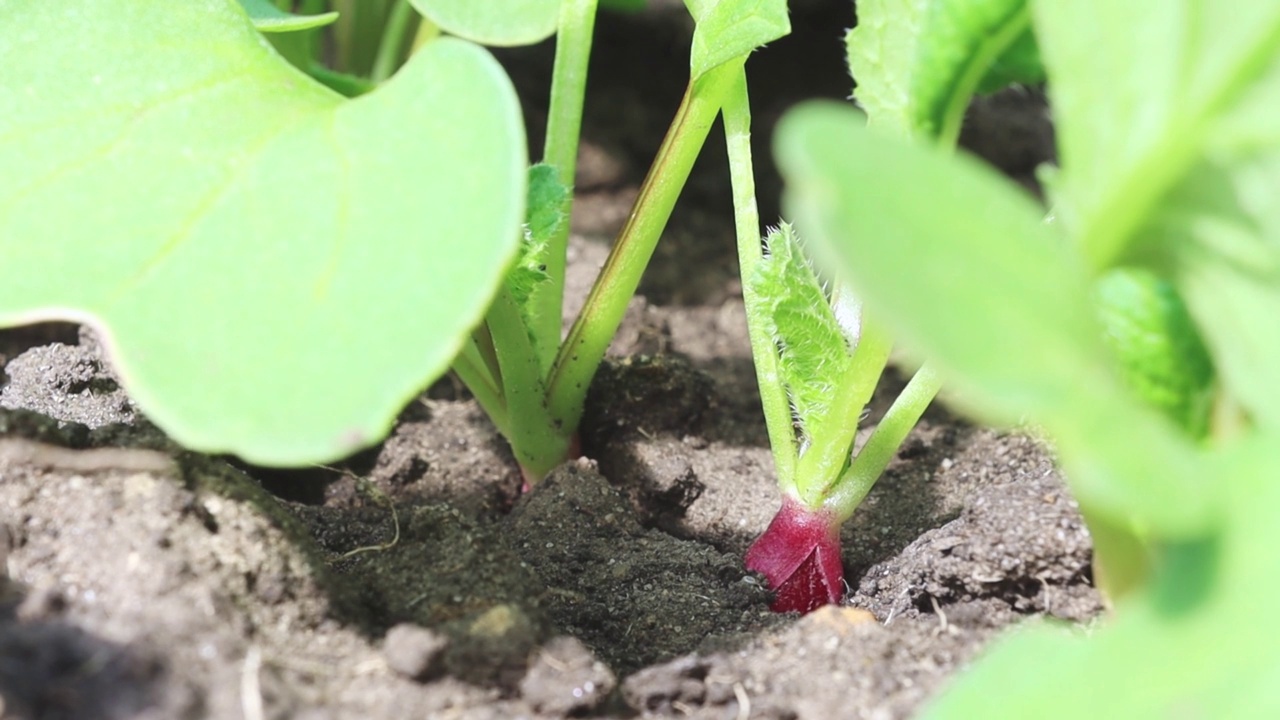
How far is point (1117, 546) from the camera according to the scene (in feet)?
2.16

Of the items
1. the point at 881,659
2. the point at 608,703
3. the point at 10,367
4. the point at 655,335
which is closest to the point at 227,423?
the point at 608,703

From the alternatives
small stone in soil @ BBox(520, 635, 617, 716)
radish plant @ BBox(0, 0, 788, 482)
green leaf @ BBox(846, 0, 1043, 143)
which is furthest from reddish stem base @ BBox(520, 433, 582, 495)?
green leaf @ BBox(846, 0, 1043, 143)

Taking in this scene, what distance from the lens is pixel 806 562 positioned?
2.87ft

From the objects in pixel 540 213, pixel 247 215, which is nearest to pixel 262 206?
pixel 247 215

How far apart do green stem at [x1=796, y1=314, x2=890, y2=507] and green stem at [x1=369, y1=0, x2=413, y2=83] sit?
0.94 meters

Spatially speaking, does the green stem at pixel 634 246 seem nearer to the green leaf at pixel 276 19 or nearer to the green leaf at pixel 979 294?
the green leaf at pixel 276 19

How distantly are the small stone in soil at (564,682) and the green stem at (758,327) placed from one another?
0.27 meters

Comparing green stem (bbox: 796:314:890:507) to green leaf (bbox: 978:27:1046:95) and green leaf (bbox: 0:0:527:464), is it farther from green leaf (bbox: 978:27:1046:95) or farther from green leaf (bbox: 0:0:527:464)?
green leaf (bbox: 0:0:527:464)

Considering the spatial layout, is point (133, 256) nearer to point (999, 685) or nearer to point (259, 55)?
point (259, 55)

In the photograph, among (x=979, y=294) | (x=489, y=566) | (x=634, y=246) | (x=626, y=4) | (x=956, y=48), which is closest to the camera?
(x=979, y=294)

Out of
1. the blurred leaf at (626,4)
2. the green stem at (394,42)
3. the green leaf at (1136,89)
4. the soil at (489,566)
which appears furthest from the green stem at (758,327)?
the green stem at (394,42)

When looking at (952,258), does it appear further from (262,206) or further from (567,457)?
(567,457)

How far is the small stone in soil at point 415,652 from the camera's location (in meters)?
Result: 0.63

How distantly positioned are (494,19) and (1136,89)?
18.8 inches
